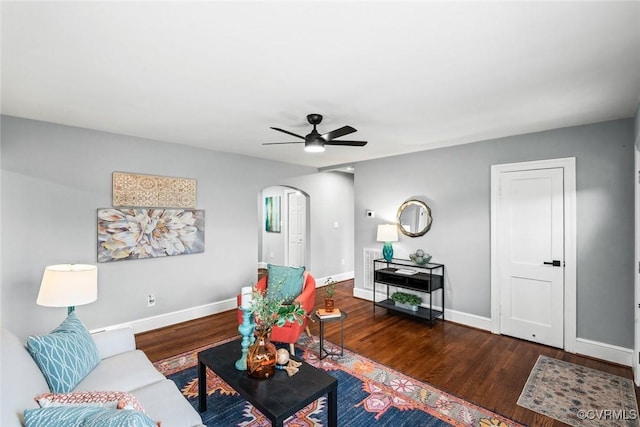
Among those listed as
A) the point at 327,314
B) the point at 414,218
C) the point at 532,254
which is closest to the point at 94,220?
the point at 327,314

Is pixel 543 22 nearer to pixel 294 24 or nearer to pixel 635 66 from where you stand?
pixel 635 66

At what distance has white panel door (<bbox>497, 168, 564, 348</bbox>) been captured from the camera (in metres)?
3.45

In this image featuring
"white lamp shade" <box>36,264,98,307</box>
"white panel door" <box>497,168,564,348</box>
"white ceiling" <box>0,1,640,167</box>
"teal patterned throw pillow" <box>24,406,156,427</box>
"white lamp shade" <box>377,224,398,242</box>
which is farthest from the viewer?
"white lamp shade" <box>377,224,398,242</box>

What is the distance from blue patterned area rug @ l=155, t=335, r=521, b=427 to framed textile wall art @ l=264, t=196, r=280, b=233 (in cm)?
488

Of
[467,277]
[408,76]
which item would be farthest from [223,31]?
[467,277]

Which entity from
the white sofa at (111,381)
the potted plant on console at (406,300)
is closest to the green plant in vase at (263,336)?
the white sofa at (111,381)

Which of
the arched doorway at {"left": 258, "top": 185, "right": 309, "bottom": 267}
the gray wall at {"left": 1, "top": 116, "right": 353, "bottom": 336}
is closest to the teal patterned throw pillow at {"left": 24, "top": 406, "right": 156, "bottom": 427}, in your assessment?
the gray wall at {"left": 1, "top": 116, "right": 353, "bottom": 336}

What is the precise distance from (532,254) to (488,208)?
741 mm

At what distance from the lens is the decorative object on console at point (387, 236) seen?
4684 mm

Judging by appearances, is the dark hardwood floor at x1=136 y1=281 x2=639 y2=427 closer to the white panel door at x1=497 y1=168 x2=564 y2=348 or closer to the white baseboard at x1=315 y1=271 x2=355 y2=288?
the white panel door at x1=497 y1=168 x2=564 y2=348

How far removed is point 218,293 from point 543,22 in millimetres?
4671

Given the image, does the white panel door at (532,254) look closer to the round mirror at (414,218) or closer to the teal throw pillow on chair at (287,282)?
the round mirror at (414,218)

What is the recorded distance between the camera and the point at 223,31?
1.64 metres

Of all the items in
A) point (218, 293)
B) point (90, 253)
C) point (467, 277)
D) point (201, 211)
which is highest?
point (201, 211)
